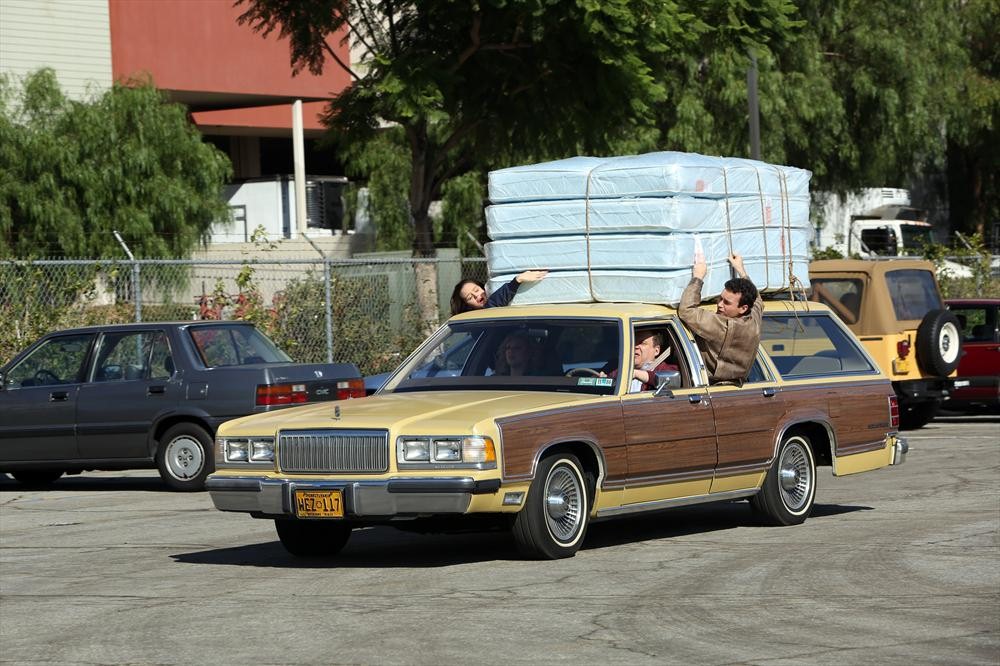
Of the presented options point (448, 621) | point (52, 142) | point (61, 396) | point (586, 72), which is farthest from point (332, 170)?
point (448, 621)

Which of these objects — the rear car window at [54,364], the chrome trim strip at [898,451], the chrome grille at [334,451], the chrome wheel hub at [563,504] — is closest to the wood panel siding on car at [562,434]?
the chrome wheel hub at [563,504]

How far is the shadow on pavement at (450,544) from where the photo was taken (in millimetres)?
10484

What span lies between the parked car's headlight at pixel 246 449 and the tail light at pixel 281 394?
18.3ft

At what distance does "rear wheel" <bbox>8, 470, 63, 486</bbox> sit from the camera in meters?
17.4

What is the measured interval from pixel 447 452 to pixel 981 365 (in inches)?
551

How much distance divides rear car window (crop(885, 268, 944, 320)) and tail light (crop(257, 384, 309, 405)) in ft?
26.0

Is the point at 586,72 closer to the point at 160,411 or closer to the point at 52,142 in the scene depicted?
the point at 160,411

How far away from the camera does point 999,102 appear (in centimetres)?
4722

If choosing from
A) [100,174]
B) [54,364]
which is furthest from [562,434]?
[100,174]

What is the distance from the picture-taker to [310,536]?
10.6m

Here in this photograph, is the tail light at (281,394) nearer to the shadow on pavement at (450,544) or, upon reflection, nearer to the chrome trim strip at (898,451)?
the shadow on pavement at (450,544)

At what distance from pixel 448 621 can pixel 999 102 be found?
42.2 metres

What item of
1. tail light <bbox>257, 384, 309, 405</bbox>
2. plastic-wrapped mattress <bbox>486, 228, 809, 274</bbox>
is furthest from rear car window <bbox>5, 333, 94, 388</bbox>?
plastic-wrapped mattress <bbox>486, 228, 809, 274</bbox>

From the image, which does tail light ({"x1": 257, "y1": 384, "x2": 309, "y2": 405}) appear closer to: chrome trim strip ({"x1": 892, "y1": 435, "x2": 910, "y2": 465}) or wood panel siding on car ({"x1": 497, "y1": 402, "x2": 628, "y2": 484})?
chrome trim strip ({"x1": 892, "y1": 435, "x2": 910, "y2": 465})
